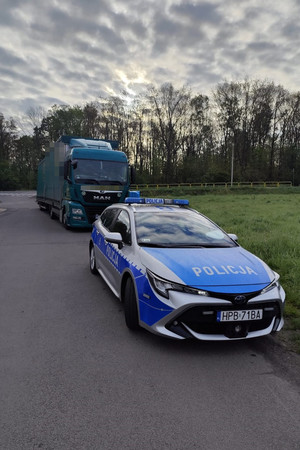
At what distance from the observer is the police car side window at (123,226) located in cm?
463

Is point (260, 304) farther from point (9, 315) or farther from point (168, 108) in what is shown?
point (168, 108)

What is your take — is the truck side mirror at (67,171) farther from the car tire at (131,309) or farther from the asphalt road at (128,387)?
the car tire at (131,309)

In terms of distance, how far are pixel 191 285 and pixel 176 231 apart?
1.51m

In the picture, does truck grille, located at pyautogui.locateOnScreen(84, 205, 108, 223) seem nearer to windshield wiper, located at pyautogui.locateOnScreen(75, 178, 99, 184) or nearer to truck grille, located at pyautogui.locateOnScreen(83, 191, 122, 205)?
truck grille, located at pyautogui.locateOnScreen(83, 191, 122, 205)

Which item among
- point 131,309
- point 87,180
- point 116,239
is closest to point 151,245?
point 116,239

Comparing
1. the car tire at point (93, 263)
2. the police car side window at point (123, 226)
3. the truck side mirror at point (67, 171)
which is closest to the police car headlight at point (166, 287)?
the police car side window at point (123, 226)

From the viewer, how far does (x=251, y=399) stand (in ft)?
8.87

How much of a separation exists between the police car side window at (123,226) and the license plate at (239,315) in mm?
1661

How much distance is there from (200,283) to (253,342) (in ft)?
3.35

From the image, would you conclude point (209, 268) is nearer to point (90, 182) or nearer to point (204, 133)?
point (90, 182)

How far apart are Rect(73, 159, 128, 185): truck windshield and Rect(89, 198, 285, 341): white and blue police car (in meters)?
7.55

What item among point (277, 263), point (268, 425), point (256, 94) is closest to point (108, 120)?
point (256, 94)

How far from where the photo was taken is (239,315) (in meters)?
3.31

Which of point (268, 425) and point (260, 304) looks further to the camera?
point (260, 304)
